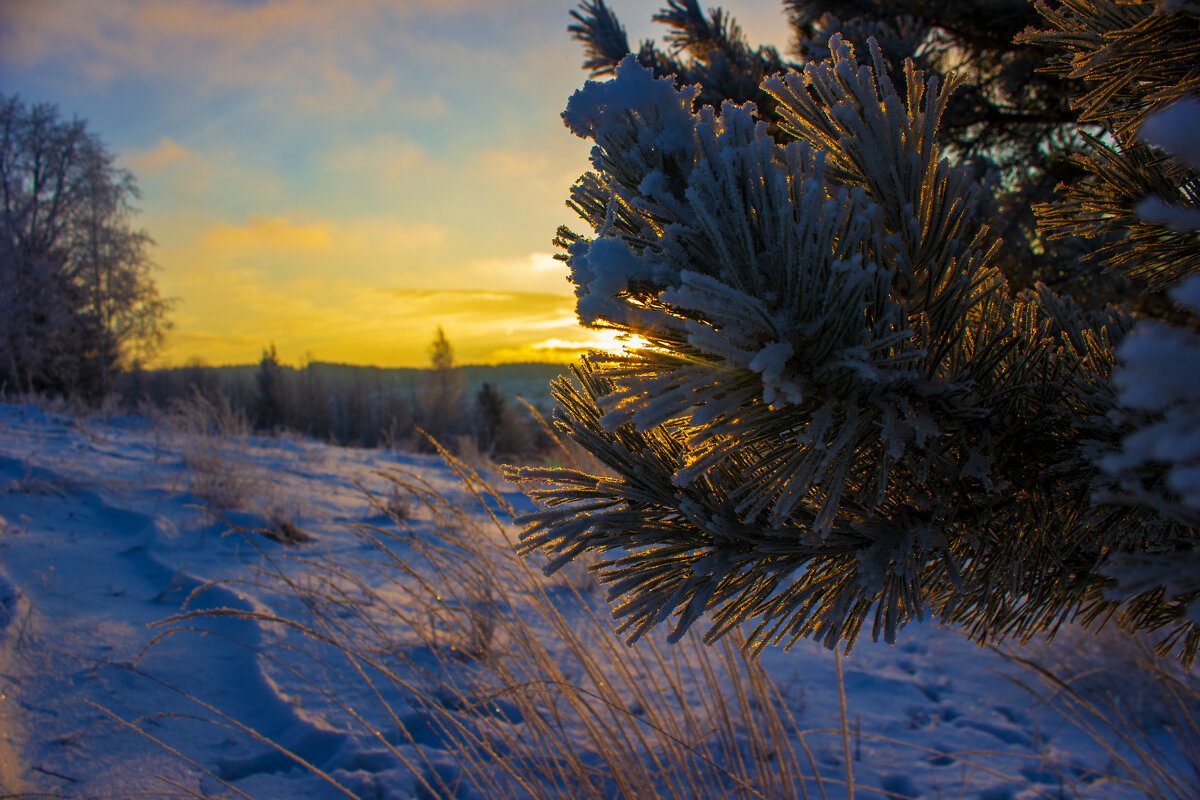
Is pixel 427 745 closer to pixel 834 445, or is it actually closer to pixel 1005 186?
pixel 834 445

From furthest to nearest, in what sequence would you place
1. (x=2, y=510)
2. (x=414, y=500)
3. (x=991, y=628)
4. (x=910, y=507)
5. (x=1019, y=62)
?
1. (x=414, y=500)
2. (x=2, y=510)
3. (x=1019, y=62)
4. (x=991, y=628)
5. (x=910, y=507)

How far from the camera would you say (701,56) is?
103 inches

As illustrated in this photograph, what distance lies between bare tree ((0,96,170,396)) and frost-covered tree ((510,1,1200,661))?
17.1 meters

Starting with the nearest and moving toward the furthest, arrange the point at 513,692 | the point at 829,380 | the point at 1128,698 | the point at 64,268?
the point at 829,380 < the point at 513,692 < the point at 1128,698 < the point at 64,268

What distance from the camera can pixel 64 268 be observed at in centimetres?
1475

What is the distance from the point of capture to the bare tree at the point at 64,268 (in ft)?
44.3

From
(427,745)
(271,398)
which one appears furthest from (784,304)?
(271,398)

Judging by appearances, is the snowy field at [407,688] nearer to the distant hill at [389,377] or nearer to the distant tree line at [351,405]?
the distant hill at [389,377]

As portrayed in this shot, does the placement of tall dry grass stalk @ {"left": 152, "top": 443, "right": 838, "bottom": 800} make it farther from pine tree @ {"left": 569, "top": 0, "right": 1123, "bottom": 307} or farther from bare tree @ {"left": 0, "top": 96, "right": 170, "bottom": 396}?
bare tree @ {"left": 0, "top": 96, "right": 170, "bottom": 396}

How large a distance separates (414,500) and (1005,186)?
4.09 meters

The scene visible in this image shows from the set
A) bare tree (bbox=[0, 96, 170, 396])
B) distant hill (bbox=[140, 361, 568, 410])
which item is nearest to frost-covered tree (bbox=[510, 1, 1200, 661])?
distant hill (bbox=[140, 361, 568, 410])

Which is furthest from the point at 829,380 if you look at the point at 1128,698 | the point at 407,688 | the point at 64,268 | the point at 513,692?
the point at 64,268

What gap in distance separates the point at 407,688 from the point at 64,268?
62.0 ft

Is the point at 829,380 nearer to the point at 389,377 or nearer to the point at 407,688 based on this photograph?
the point at 407,688
